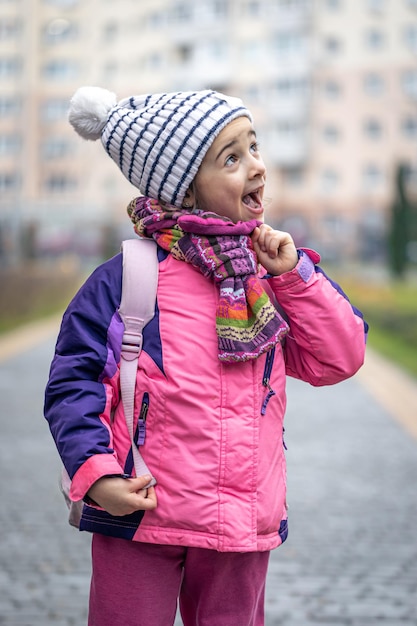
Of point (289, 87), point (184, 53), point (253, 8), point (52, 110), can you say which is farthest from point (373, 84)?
point (52, 110)

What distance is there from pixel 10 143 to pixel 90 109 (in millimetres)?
31649

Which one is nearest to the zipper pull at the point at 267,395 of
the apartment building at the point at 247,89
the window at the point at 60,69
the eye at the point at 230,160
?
the eye at the point at 230,160

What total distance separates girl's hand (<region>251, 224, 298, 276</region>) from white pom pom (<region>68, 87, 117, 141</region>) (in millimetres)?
478

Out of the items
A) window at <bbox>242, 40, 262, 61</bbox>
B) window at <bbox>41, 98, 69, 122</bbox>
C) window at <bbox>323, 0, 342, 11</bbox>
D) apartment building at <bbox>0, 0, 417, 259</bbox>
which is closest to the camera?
apartment building at <bbox>0, 0, 417, 259</bbox>

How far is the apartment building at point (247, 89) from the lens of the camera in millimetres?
32750

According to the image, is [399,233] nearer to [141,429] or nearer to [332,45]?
[332,45]

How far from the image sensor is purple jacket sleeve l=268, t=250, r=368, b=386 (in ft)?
6.73

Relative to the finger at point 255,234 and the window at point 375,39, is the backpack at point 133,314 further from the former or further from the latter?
the window at point 375,39

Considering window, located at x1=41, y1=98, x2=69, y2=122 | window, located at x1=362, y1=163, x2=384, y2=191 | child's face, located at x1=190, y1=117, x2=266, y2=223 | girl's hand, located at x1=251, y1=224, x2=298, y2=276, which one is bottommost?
window, located at x1=362, y1=163, x2=384, y2=191

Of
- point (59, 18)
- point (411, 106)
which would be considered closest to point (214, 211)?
point (59, 18)

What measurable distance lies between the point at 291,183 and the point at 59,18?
11.7 meters

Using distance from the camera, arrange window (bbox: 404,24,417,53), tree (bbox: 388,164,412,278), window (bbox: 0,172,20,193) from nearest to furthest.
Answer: tree (bbox: 388,164,412,278) → window (bbox: 0,172,20,193) → window (bbox: 404,24,417,53)

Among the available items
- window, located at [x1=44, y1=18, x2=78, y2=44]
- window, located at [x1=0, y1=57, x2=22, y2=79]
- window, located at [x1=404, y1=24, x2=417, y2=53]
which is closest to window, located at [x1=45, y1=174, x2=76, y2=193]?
window, located at [x1=44, y1=18, x2=78, y2=44]

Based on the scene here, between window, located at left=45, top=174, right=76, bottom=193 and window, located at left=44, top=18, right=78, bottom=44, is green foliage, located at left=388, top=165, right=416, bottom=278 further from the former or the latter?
window, located at left=45, top=174, right=76, bottom=193
